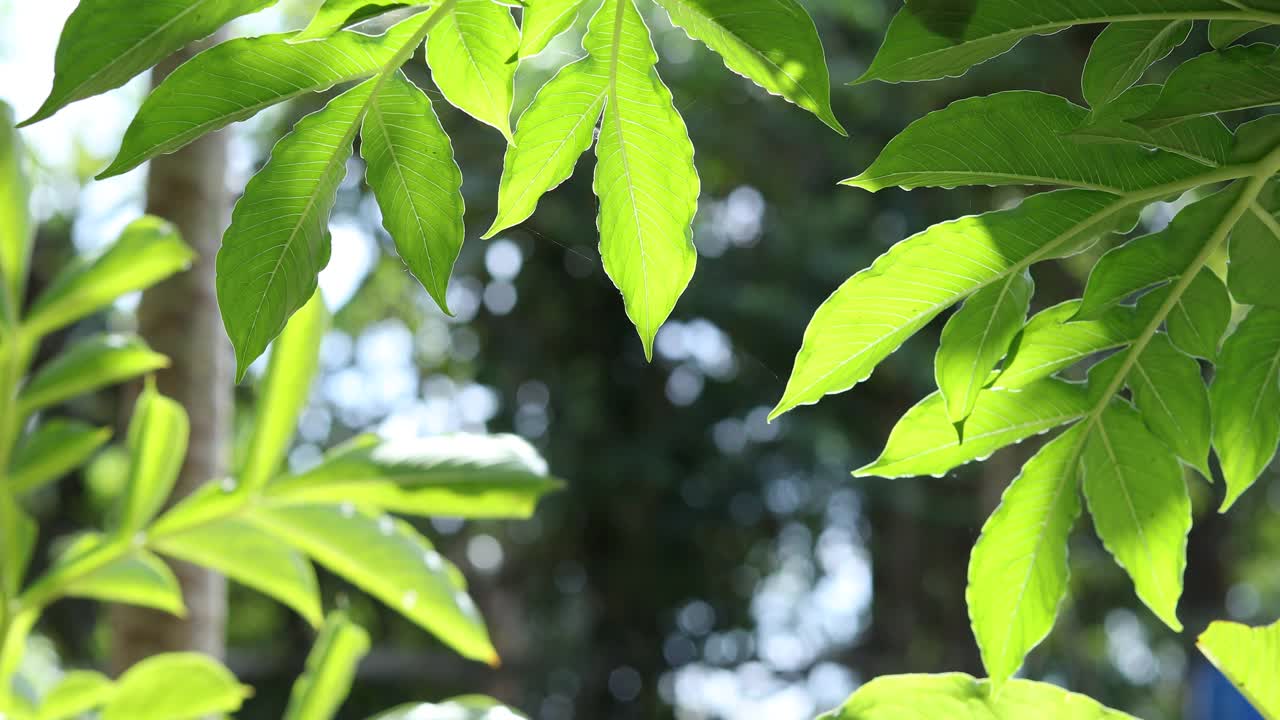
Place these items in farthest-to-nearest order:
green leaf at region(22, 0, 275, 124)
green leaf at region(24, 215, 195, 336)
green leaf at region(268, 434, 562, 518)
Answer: green leaf at region(24, 215, 195, 336)
green leaf at region(268, 434, 562, 518)
green leaf at region(22, 0, 275, 124)

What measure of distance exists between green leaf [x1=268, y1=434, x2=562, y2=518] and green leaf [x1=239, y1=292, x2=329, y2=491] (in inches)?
1.7

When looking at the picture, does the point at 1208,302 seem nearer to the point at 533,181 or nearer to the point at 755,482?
the point at 533,181

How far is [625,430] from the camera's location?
525cm

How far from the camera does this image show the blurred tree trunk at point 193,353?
95 cm

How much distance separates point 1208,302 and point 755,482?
191 inches

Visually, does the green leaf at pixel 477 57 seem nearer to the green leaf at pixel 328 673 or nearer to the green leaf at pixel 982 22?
the green leaf at pixel 982 22

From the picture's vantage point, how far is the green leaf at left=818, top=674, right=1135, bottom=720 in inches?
Answer: 13.1

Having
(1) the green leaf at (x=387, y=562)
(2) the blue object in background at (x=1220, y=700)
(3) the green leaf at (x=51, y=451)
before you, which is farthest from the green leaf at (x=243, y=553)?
(2) the blue object in background at (x=1220, y=700)

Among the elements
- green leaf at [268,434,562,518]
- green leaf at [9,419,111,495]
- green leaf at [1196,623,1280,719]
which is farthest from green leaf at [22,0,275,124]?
green leaf at [9,419,111,495]

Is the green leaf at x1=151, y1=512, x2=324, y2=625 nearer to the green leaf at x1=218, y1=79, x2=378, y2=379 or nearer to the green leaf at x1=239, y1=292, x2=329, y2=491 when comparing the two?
the green leaf at x1=239, y1=292, x2=329, y2=491

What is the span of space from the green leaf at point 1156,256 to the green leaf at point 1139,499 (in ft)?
0.18

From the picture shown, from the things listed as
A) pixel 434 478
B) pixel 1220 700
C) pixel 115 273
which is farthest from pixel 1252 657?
pixel 1220 700

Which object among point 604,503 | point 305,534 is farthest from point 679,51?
point 604,503

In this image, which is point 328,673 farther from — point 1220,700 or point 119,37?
point 1220,700
